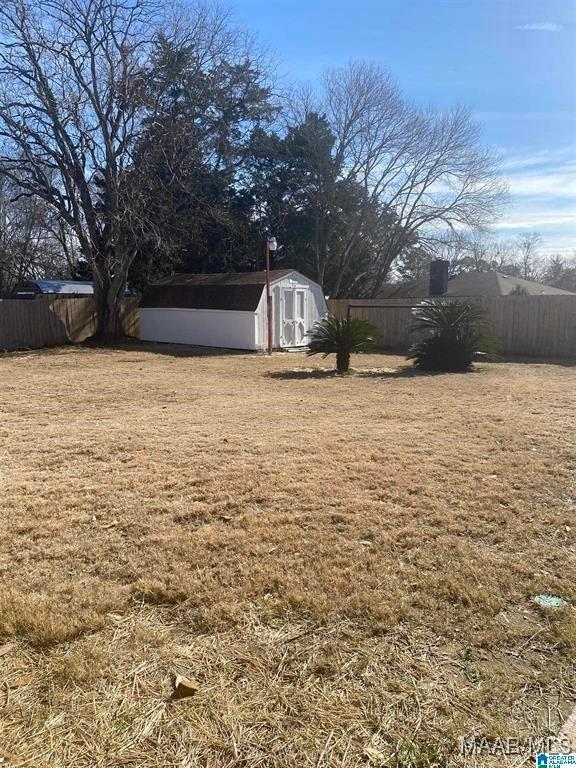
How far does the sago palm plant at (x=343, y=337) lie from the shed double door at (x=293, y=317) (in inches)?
269

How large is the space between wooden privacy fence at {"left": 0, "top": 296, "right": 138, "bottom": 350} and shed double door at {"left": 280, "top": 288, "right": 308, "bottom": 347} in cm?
736

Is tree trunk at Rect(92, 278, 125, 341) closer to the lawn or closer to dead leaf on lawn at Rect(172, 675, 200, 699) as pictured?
the lawn

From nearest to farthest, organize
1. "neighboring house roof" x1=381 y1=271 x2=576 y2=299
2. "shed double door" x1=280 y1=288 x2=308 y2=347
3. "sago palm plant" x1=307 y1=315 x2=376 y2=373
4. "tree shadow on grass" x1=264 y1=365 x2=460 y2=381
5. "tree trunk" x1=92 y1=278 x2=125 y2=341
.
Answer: "tree shadow on grass" x1=264 y1=365 x2=460 y2=381, "sago palm plant" x1=307 y1=315 x2=376 y2=373, "shed double door" x1=280 y1=288 x2=308 y2=347, "tree trunk" x1=92 y1=278 x2=125 y2=341, "neighboring house roof" x1=381 y1=271 x2=576 y2=299

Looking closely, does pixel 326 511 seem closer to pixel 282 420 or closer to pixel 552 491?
pixel 552 491

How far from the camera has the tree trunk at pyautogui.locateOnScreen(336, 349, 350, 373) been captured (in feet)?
39.3

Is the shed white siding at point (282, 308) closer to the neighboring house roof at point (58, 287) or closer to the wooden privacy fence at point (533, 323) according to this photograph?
the wooden privacy fence at point (533, 323)

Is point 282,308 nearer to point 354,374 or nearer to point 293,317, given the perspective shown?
point 293,317

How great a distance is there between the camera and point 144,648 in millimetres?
2379

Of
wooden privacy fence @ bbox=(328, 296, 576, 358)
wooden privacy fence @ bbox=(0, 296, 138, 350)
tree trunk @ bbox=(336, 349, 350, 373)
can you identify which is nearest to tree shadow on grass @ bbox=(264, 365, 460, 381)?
tree trunk @ bbox=(336, 349, 350, 373)

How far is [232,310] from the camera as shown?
60.4 feet

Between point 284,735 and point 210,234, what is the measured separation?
81.3ft

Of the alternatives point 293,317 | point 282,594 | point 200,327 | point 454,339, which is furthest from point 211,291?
point 282,594

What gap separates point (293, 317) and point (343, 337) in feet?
24.9

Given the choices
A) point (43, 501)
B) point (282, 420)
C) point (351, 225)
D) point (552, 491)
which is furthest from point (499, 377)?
point (351, 225)
